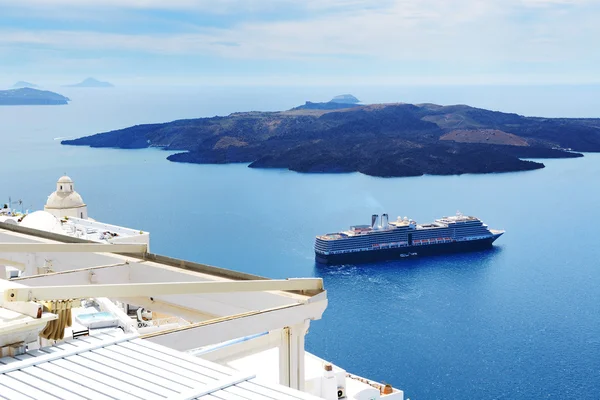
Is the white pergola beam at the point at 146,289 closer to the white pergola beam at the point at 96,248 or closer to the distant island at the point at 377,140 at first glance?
the white pergola beam at the point at 96,248

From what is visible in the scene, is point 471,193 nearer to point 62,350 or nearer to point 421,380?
point 421,380

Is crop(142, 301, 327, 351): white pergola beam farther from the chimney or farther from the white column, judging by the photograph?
the chimney

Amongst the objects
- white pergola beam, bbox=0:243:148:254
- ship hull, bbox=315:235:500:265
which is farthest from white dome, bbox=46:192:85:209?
ship hull, bbox=315:235:500:265

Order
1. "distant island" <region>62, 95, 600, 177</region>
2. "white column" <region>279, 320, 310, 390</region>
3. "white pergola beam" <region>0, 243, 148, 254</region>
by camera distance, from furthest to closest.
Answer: "distant island" <region>62, 95, 600, 177</region>
"white pergola beam" <region>0, 243, 148, 254</region>
"white column" <region>279, 320, 310, 390</region>

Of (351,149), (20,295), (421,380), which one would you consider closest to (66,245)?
(20,295)

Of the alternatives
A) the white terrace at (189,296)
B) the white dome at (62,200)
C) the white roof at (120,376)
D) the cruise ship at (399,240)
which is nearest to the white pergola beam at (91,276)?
the white terrace at (189,296)

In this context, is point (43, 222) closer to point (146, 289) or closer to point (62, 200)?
point (62, 200)
